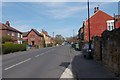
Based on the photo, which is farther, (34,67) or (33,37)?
(33,37)

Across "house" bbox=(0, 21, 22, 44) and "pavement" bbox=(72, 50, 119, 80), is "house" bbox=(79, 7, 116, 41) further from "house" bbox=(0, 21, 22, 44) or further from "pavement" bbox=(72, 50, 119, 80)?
"pavement" bbox=(72, 50, 119, 80)

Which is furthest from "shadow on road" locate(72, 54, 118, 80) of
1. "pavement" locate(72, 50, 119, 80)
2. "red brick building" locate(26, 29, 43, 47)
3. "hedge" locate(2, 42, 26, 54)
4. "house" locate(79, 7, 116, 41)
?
"red brick building" locate(26, 29, 43, 47)

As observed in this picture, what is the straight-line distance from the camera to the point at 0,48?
45156 millimetres

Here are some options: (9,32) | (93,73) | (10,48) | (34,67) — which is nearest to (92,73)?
(93,73)

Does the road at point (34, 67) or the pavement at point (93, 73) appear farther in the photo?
the road at point (34, 67)

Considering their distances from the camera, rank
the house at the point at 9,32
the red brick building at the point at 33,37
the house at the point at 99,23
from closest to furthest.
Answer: the house at the point at 99,23 → the house at the point at 9,32 → the red brick building at the point at 33,37

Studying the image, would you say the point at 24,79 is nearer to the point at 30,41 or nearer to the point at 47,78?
the point at 47,78

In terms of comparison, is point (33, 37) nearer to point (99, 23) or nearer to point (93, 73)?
point (99, 23)

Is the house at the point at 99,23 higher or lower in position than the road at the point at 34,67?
higher

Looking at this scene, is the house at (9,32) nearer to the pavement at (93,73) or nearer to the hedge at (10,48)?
the hedge at (10,48)

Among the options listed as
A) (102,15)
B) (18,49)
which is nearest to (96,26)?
(102,15)

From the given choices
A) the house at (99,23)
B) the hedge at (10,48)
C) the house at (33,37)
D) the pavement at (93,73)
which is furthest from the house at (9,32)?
the pavement at (93,73)

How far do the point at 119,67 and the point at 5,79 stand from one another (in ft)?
17.2

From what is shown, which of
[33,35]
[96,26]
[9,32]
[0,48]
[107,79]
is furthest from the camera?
[33,35]
